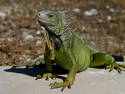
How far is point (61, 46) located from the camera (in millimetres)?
5199

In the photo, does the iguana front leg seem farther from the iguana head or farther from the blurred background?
the blurred background

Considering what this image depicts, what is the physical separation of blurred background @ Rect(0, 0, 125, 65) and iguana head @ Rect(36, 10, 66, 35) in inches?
25.0

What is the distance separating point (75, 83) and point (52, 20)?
1136 mm

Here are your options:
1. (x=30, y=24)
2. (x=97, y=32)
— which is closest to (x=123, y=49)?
(x=97, y=32)

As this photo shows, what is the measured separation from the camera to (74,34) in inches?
218

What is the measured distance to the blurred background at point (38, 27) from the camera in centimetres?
855

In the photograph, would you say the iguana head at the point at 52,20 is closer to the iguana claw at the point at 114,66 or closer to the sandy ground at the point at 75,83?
the sandy ground at the point at 75,83

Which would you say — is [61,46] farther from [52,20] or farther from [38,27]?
[38,27]

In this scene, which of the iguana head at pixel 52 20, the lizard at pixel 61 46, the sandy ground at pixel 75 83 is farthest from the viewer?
the sandy ground at pixel 75 83

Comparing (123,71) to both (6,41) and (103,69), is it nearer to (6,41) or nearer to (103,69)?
(103,69)

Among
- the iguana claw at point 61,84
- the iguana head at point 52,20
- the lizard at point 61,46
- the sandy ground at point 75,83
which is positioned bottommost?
the sandy ground at point 75,83

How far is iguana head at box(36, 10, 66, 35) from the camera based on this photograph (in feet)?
15.5

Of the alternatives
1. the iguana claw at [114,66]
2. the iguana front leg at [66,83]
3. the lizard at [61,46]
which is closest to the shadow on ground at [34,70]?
the lizard at [61,46]

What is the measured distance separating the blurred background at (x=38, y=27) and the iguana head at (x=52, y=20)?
635mm
